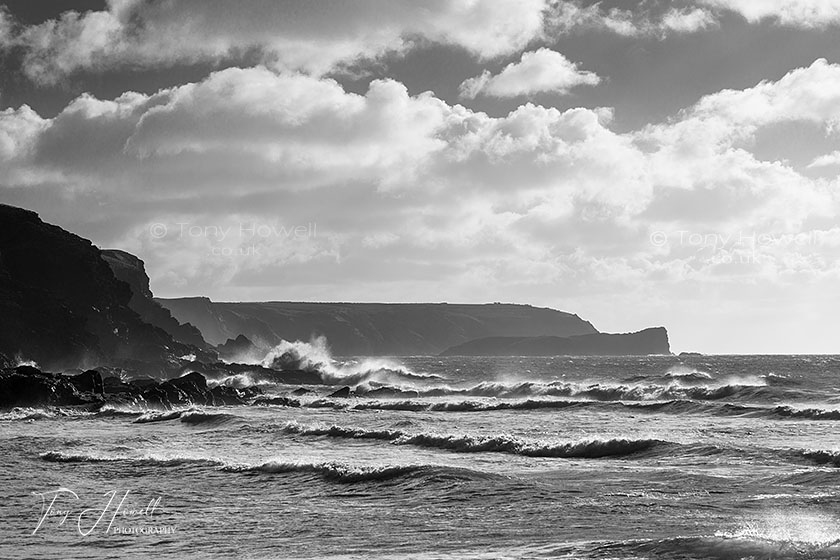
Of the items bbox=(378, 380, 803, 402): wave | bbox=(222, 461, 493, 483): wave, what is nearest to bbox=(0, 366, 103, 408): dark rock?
bbox=(378, 380, 803, 402): wave

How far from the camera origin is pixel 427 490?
Answer: 59.3ft

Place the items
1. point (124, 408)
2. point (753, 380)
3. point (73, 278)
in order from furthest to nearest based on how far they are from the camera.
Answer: point (73, 278)
point (753, 380)
point (124, 408)

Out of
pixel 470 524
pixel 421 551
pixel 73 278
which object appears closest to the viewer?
pixel 421 551

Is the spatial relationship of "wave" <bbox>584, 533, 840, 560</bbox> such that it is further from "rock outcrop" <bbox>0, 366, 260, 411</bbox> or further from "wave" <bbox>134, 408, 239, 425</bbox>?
"rock outcrop" <bbox>0, 366, 260, 411</bbox>

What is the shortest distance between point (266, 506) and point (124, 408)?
1277 inches

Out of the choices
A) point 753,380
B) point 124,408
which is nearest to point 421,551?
point 124,408

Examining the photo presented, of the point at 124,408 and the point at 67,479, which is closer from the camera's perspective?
the point at 67,479

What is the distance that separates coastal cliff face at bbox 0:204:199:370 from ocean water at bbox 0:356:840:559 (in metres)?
54.2

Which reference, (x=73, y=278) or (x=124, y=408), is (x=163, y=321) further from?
(x=124, y=408)

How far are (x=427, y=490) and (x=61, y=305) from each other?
8052 centimetres

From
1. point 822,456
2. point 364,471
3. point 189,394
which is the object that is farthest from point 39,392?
point 822,456

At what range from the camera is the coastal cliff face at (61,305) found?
278 ft

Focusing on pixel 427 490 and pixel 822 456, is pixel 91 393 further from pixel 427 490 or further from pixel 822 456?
pixel 822 456

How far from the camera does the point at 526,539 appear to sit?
1314 cm
